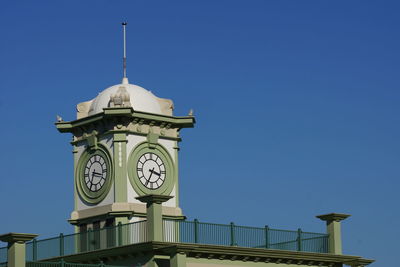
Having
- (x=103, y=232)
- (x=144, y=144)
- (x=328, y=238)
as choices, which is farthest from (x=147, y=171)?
(x=328, y=238)

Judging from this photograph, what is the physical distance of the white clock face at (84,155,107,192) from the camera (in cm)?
6475

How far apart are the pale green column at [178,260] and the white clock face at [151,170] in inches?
319

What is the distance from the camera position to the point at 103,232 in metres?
60.2

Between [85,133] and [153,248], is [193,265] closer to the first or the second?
[153,248]

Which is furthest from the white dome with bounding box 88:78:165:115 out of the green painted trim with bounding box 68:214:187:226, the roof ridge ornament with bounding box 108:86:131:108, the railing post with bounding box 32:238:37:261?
the railing post with bounding box 32:238:37:261

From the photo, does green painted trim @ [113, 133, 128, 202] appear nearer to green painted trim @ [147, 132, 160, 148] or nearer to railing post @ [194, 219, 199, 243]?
green painted trim @ [147, 132, 160, 148]

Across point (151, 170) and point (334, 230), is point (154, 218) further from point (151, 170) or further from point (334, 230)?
point (334, 230)

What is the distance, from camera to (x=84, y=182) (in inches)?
2589

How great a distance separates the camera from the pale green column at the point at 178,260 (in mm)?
56500

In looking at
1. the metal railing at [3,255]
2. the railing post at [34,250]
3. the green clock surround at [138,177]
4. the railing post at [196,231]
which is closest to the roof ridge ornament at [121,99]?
the green clock surround at [138,177]

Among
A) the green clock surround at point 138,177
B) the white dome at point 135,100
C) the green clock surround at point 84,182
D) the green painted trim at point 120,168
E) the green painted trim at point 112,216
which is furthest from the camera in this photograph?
the white dome at point 135,100

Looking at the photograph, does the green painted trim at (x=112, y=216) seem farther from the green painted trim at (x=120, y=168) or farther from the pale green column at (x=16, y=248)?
the pale green column at (x=16, y=248)

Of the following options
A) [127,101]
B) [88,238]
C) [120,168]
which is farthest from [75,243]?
[127,101]

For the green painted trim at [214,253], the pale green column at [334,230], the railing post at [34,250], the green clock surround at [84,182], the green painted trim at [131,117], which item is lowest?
the green painted trim at [214,253]
